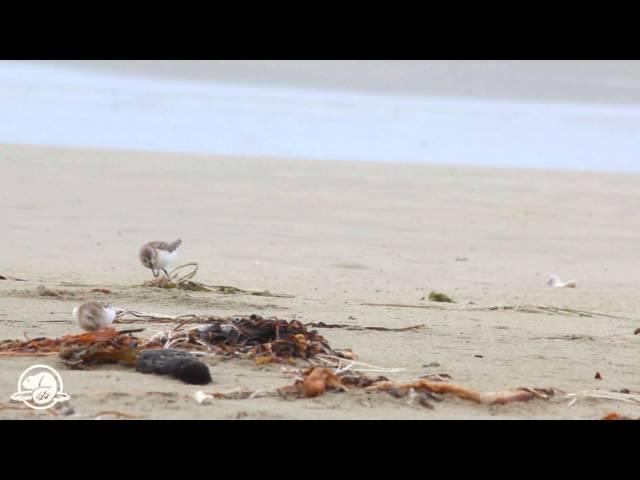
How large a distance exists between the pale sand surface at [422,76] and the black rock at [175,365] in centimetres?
1749

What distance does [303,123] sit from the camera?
57.1 feet

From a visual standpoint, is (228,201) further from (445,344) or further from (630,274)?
(445,344)

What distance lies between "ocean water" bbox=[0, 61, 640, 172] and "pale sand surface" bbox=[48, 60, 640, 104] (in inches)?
26.2

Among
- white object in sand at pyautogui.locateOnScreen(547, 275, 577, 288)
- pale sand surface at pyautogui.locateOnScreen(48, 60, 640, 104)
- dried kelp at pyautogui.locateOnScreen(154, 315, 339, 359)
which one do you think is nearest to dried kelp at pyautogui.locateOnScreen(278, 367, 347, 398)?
dried kelp at pyautogui.locateOnScreen(154, 315, 339, 359)

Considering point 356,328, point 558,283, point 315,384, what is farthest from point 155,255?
point 558,283

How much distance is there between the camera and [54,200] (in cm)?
1037

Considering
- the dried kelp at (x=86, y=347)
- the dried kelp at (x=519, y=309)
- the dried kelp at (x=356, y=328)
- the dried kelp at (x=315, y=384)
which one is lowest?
the dried kelp at (x=315, y=384)

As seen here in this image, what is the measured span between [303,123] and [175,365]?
13458mm

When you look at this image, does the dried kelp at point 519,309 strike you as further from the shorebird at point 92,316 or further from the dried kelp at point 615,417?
the dried kelp at point 615,417

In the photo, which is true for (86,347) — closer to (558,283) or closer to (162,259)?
(162,259)

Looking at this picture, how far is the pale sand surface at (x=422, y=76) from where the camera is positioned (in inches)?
857

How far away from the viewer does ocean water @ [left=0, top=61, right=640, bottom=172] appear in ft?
49.6

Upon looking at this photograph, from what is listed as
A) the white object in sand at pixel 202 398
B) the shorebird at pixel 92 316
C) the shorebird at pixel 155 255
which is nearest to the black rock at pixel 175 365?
the white object in sand at pixel 202 398

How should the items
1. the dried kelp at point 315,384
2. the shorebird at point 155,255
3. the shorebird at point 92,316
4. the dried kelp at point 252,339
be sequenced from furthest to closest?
the shorebird at point 155,255, the shorebird at point 92,316, the dried kelp at point 252,339, the dried kelp at point 315,384
